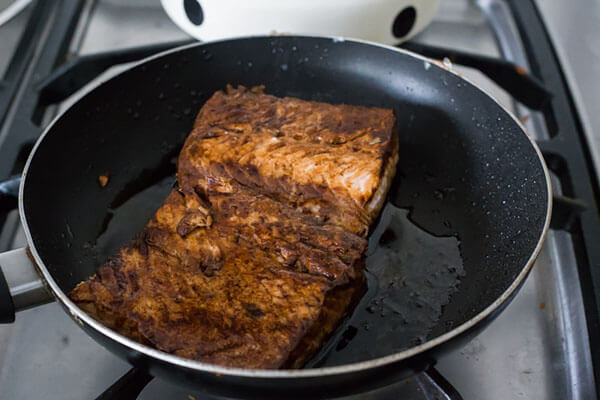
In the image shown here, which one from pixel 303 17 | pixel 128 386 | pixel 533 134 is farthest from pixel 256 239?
pixel 533 134

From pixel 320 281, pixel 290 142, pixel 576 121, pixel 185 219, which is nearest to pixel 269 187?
pixel 290 142

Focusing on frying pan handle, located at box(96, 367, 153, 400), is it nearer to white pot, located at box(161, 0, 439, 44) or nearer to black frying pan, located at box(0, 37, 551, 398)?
black frying pan, located at box(0, 37, 551, 398)

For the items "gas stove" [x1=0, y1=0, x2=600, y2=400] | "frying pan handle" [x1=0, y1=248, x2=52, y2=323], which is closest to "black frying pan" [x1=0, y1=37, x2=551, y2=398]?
"frying pan handle" [x1=0, y1=248, x2=52, y2=323]

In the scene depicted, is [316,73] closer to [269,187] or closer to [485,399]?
[269,187]

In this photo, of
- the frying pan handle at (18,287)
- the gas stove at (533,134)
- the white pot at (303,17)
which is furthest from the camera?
the white pot at (303,17)

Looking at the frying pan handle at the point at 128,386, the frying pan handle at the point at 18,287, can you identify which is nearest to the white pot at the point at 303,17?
the frying pan handle at the point at 18,287

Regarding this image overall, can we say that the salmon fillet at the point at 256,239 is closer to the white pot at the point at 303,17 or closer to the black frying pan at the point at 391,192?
the black frying pan at the point at 391,192
